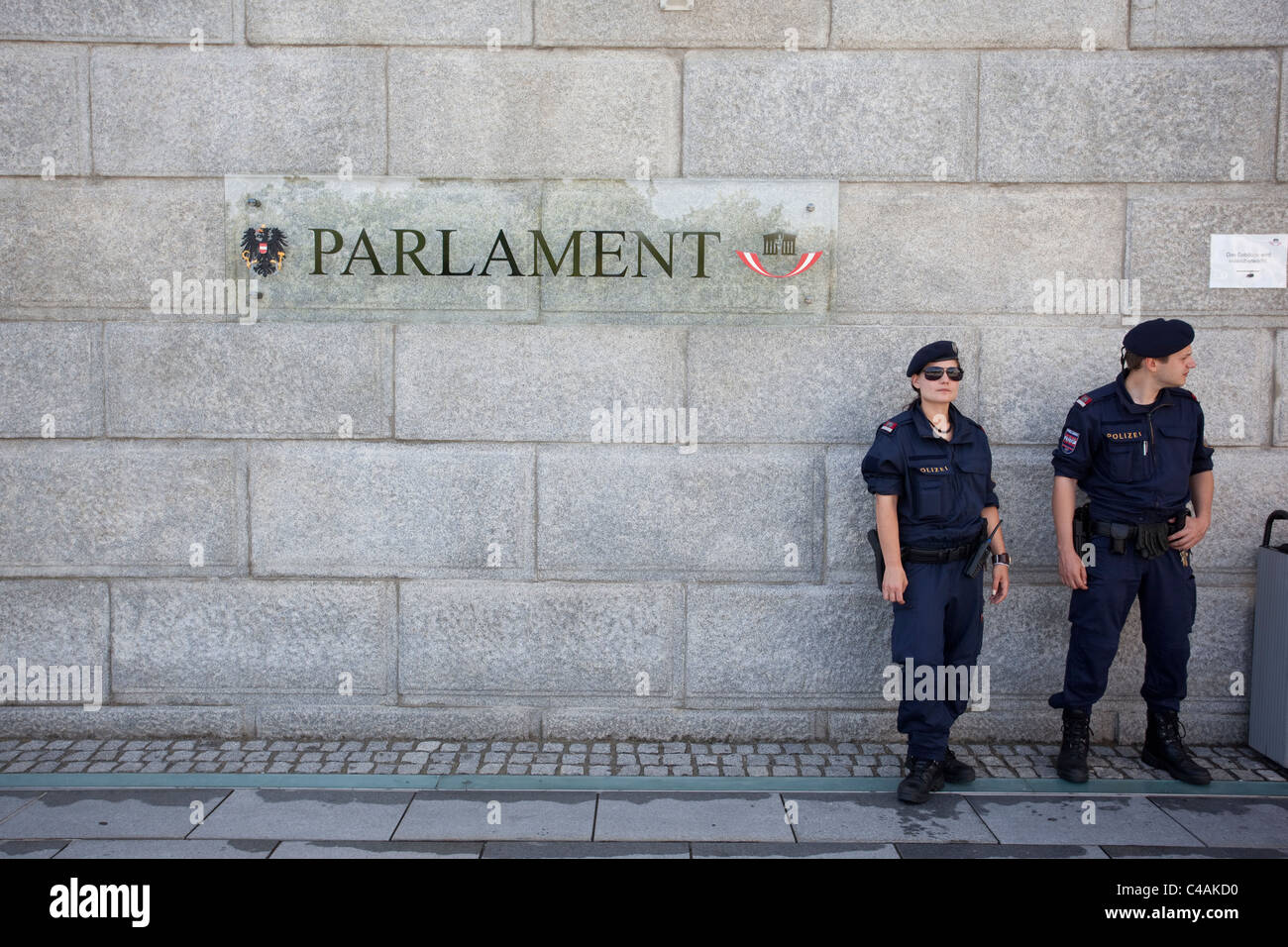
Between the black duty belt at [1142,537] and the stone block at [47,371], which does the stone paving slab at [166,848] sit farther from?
the black duty belt at [1142,537]

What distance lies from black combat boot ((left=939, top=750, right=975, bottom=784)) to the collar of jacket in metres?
1.61

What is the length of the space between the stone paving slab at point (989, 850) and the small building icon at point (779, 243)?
3.13 metres

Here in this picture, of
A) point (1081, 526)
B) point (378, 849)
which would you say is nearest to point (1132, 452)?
point (1081, 526)

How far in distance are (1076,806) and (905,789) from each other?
2.72 feet

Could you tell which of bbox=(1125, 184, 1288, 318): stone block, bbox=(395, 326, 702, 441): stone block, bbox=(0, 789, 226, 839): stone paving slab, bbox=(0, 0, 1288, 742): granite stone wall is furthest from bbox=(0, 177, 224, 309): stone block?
bbox=(1125, 184, 1288, 318): stone block

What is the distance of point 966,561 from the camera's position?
16.1ft

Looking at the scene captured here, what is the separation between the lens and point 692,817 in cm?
466

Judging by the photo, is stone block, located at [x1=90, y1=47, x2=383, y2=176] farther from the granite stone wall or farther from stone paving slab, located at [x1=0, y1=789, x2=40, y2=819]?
stone paving slab, located at [x1=0, y1=789, x2=40, y2=819]

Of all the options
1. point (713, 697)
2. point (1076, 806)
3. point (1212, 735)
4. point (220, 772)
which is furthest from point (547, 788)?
point (1212, 735)

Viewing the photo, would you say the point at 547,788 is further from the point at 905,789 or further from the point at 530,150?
the point at 530,150

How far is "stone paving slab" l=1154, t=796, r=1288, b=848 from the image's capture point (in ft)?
14.6

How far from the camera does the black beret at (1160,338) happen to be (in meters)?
4.91

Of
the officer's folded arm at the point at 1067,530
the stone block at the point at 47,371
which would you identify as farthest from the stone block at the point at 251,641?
the officer's folded arm at the point at 1067,530

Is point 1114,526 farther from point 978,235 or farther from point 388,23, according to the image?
point 388,23
